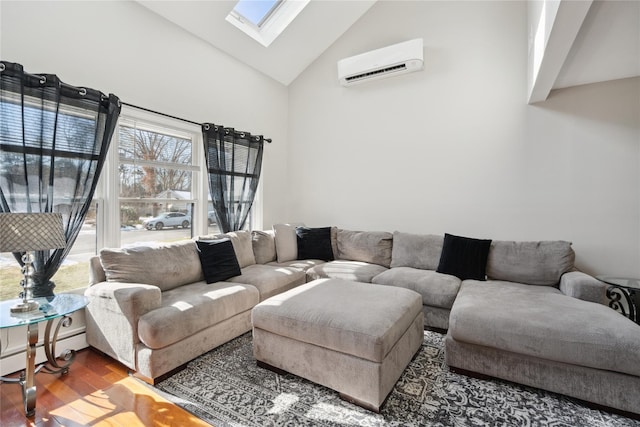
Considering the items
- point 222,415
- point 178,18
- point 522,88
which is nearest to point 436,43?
point 522,88

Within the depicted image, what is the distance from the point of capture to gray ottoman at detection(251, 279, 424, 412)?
1.66 metres

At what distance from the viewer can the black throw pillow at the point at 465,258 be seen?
296cm

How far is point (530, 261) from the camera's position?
111 inches

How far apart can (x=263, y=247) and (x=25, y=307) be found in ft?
7.21

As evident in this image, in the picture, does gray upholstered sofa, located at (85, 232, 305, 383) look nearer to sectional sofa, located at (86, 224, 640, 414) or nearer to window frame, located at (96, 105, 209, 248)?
sectional sofa, located at (86, 224, 640, 414)

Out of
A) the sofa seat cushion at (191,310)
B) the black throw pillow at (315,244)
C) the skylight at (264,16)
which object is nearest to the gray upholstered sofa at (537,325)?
the black throw pillow at (315,244)

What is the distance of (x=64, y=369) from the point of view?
204 cm

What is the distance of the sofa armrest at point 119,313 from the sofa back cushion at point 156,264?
0.40 feet

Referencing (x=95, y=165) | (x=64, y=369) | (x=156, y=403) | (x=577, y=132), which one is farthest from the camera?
(x=577, y=132)

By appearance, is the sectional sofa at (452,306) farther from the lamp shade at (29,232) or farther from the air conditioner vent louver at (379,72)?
the air conditioner vent louver at (379,72)

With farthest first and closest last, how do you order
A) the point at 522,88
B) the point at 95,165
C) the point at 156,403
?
the point at 522,88, the point at 95,165, the point at 156,403

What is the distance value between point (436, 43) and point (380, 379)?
144 inches

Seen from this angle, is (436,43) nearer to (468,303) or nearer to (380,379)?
(468,303)

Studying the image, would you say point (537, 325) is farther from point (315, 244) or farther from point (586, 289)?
point (315, 244)
